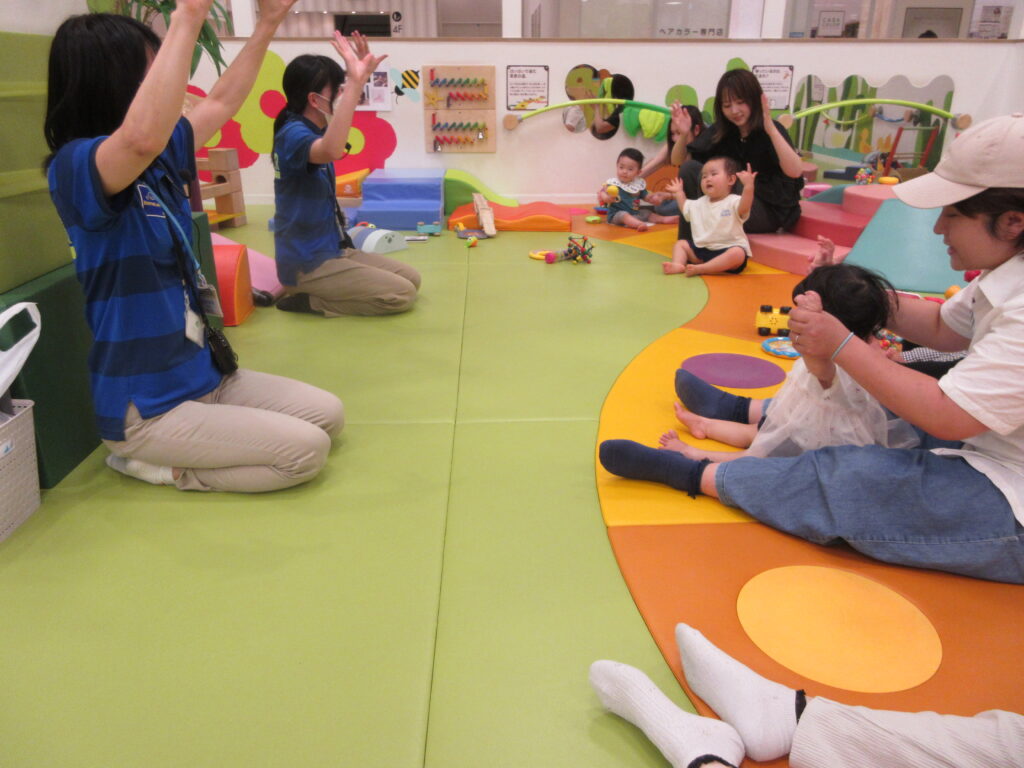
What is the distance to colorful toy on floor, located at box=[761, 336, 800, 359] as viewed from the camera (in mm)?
2938

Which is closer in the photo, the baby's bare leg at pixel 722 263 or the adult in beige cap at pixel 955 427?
the adult in beige cap at pixel 955 427

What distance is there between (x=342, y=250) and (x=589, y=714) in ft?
9.07

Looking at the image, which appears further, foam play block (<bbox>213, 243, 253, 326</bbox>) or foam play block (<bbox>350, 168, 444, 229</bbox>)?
foam play block (<bbox>350, 168, 444, 229</bbox>)

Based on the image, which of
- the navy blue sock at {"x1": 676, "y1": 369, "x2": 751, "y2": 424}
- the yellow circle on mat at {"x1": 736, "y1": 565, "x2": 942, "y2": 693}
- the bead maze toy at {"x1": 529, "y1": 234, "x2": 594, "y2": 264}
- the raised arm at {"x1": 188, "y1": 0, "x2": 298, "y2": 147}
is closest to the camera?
the yellow circle on mat at {"x1": 736, "y1": 565, "x2": 942, "y2": 693}

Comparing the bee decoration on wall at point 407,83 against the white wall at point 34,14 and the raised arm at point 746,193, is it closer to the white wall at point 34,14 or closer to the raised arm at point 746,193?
the raised arm at point 746,193

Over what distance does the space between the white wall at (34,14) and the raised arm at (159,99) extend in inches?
32.2

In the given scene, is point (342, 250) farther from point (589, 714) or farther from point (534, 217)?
point (589, 714)

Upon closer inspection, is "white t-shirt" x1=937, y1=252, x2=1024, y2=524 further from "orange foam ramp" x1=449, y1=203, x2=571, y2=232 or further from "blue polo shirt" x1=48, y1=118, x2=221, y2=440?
"orange foam ramp" x1=449, y1=203, x2=571, y2=232

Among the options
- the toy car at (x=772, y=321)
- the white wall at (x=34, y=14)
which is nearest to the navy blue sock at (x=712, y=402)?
the toy car at (x=772, y=321)

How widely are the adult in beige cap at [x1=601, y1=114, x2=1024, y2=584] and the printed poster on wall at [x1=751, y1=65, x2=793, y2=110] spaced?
4990mm

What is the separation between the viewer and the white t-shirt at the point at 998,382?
4.64 feet

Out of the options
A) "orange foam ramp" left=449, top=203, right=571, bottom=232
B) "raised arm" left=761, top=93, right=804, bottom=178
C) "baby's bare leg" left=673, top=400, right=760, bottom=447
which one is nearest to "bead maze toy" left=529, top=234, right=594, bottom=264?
"orange foam ramp" left=449, top=203, right=571, bottom=232

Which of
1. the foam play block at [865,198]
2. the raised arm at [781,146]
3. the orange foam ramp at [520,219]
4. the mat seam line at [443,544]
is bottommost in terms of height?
the mat seam line at [443,544]

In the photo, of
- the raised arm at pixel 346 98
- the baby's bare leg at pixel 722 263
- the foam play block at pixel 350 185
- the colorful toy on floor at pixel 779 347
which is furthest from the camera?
the foam play block at pixel 350 185
